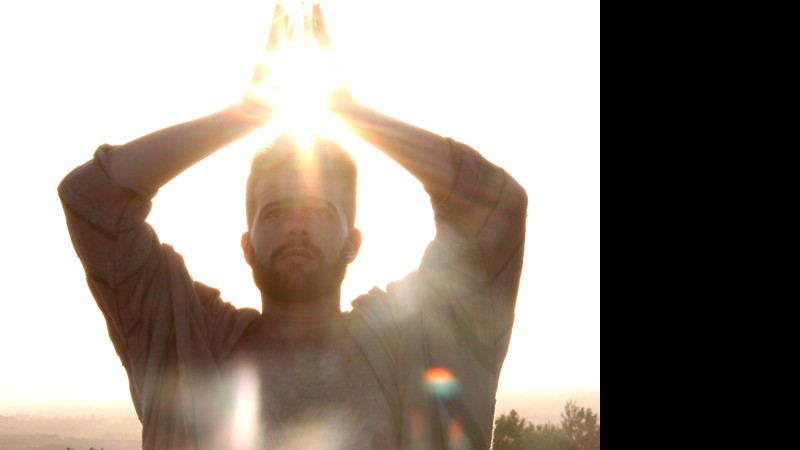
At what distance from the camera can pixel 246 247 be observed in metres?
4.91

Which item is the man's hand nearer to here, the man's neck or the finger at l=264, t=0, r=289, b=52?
the finger at l=264, t=0, r=289, b=52

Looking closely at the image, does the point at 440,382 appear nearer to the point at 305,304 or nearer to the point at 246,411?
the point at 305,304

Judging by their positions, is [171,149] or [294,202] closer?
[171,149]

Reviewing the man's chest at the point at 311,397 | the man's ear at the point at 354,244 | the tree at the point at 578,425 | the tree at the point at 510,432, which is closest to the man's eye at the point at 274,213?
the man's ear at the point at 354,244

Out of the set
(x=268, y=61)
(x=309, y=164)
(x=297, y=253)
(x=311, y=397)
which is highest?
(x=268, y=61)

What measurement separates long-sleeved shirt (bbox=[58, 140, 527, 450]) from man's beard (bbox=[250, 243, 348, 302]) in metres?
0.28

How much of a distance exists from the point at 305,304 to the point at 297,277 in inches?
8.8

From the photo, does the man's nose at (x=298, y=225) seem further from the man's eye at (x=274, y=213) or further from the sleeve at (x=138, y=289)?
the sleeve at (x=138, y=289)

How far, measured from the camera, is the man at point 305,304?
175 inches

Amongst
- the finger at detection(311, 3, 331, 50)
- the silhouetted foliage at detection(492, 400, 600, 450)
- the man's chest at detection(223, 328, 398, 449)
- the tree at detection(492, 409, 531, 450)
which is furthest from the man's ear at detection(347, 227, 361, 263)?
the silhouetted foliage at detection(492, 400, 600, 450)

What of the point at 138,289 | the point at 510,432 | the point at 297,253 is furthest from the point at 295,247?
the point at 510,432

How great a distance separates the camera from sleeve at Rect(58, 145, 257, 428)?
14.4 feet
